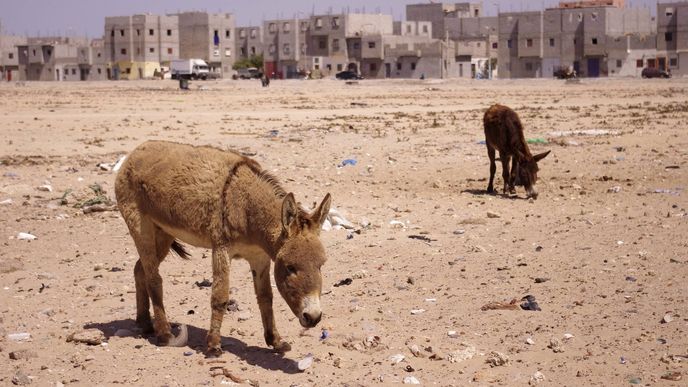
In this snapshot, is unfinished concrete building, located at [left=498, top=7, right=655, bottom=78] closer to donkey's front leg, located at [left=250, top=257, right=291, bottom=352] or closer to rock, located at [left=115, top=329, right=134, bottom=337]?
rock, located at [left=115, top=329, right=134, bottom=337]

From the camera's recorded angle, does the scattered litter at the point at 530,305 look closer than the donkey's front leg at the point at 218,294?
No

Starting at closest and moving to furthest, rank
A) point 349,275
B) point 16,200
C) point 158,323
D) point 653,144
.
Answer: point 158,323, point 349,275, point 16,200, point 653,144

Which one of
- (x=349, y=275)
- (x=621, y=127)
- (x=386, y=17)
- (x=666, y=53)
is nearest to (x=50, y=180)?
(x=349, y=275)

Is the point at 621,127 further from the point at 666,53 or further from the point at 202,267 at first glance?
the point at 666,53

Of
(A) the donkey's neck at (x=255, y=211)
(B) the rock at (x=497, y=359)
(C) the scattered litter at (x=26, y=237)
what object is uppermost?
(A) the donkey's neck at (x=255, y=211)

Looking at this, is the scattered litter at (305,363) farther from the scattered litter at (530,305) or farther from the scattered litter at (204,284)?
the scattered litter at (204,284)

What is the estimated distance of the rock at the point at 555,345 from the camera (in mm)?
7684

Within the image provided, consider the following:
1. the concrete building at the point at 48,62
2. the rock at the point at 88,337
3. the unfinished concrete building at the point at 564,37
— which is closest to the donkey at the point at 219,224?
the rock at the point at 88,337

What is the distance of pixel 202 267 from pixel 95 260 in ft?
4.39

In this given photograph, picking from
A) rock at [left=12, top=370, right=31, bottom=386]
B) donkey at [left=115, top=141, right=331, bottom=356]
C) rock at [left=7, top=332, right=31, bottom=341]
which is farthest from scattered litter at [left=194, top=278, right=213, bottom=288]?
rock at [left=12, top=370, right=31, bottom=386]

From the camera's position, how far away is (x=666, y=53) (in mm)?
100812

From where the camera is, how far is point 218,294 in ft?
24.4

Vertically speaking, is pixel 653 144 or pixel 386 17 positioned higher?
pixel 386 17

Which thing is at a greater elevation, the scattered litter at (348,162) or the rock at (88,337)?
the scattered litter at (348,162)
